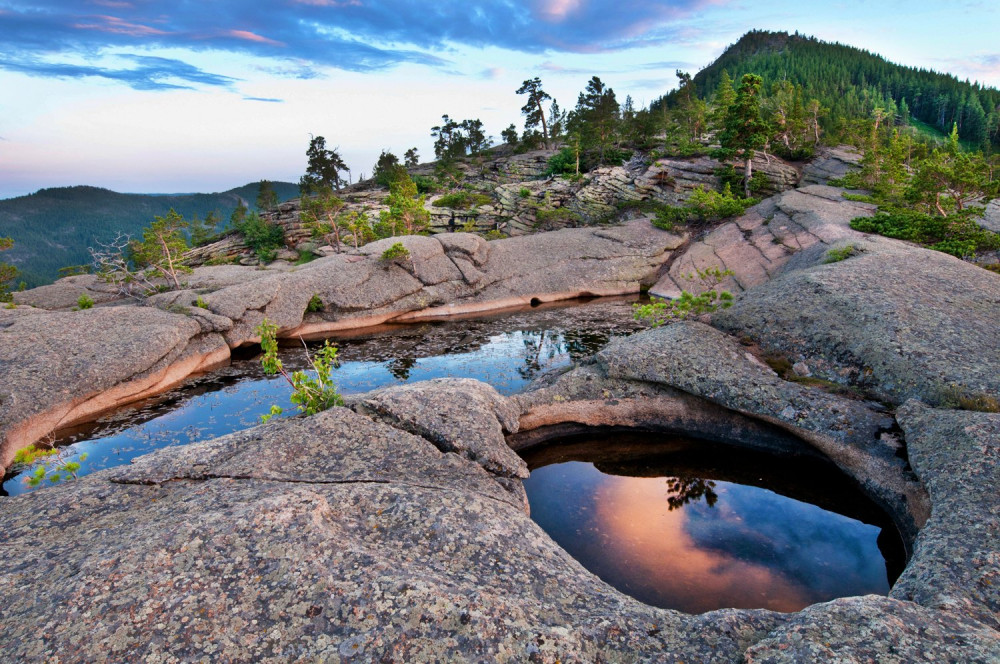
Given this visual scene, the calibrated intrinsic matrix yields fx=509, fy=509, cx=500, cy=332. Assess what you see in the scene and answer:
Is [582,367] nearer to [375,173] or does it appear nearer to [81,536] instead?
[81,536]

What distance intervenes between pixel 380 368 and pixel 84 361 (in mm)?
11703

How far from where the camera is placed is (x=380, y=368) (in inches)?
974

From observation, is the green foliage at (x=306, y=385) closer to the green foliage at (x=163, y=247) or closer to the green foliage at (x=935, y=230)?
the green foliage at (x=163, y=247)

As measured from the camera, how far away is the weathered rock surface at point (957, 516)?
7.13 meters

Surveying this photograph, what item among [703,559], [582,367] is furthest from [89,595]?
[582,367]

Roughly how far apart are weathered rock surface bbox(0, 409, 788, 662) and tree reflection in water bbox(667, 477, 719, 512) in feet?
16.4

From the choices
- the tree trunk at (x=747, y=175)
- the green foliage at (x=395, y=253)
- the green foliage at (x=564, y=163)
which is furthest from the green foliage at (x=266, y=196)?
the tree trunk at (x=747, y=175)

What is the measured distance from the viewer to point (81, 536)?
8.22 metres

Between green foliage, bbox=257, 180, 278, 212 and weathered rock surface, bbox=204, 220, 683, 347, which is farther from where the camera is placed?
green foliage, bbox=257, 180, 278, 212

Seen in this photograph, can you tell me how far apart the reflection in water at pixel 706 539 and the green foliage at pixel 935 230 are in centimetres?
2325

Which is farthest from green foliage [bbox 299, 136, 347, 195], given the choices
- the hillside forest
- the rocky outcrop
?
the rocky outcrop

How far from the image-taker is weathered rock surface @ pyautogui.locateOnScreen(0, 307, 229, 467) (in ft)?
59.1

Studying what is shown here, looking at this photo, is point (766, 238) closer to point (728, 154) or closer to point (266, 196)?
point (728, 154)

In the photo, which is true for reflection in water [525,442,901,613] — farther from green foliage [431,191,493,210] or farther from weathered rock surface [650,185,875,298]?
green foliage [431,191,493,210]
